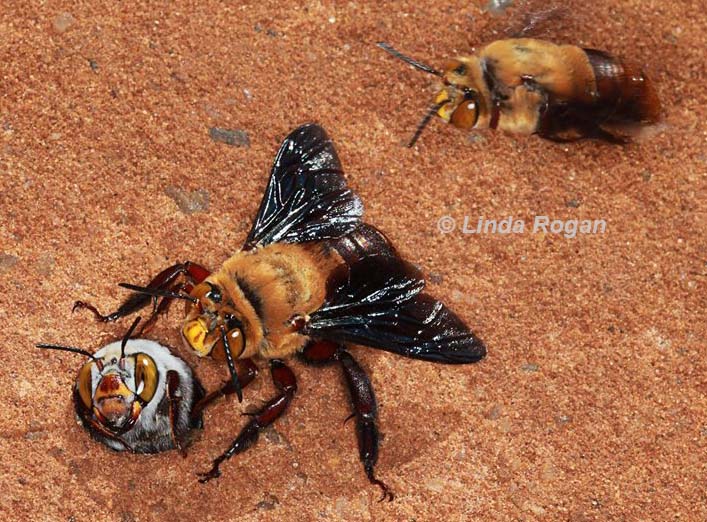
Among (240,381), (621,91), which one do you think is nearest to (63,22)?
(240,381)

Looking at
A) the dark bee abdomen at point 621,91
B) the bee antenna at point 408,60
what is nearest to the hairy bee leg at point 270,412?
the bee antenna at point 408,60

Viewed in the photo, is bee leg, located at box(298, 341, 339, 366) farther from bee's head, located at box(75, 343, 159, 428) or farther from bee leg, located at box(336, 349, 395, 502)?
bee's head, located at box(75, 343, 159, 428)

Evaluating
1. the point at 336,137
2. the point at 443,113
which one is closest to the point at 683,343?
the point at 443,113

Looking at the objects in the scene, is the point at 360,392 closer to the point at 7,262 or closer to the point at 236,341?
the point at 236,341

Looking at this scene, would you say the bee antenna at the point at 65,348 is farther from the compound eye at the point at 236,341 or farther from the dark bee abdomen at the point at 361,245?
the dark bee abdomen at the point at 361,245

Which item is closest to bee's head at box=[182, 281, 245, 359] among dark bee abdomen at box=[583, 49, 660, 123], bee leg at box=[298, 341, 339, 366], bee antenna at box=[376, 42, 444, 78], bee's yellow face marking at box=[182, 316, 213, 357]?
bee's yellow face marking at box=[182, 316, 213, 357]

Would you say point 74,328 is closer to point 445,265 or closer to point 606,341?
point 445,265

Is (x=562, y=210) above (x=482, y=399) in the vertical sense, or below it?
above
